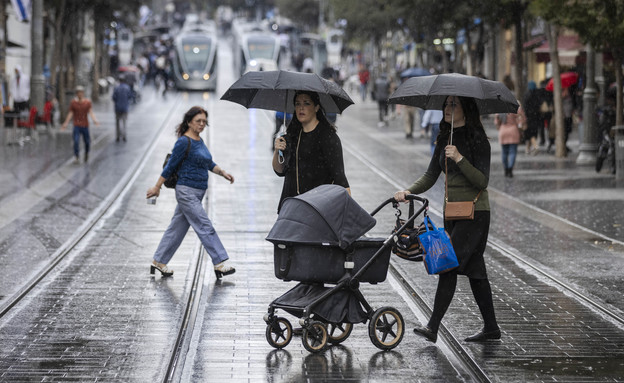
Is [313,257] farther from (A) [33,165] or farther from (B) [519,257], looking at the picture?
(A) [33,165]

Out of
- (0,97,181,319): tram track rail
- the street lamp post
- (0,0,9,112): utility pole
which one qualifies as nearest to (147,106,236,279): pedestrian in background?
(0,97,181,319): tram track rail

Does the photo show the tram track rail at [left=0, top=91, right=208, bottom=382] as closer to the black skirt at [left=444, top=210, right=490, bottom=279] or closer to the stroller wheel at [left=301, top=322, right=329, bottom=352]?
the stroller wheel at [left=301, top=322, right=329, bottom=352]

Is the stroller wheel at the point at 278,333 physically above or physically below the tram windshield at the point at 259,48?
below

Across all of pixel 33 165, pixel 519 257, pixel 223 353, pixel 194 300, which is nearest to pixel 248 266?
pixel 194 300

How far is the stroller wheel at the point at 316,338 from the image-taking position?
307 inches

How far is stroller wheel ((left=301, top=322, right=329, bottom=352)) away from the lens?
779cm

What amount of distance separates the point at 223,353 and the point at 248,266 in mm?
3806

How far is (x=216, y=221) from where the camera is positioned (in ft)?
50.6

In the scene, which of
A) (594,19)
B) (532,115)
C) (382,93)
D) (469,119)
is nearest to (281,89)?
(469,119)

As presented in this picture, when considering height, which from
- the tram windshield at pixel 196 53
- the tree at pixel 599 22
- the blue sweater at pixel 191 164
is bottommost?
the blue sweater at pixel 191 164

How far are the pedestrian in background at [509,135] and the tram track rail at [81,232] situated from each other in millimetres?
6803

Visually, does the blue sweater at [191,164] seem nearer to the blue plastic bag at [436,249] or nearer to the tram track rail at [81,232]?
the tram track rail at [81,232]

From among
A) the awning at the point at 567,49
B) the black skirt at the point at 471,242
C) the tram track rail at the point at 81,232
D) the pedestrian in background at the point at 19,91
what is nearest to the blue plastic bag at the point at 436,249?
the black skirt at the point at 471,242

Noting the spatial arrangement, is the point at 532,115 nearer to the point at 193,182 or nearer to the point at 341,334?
the point at 193,182
